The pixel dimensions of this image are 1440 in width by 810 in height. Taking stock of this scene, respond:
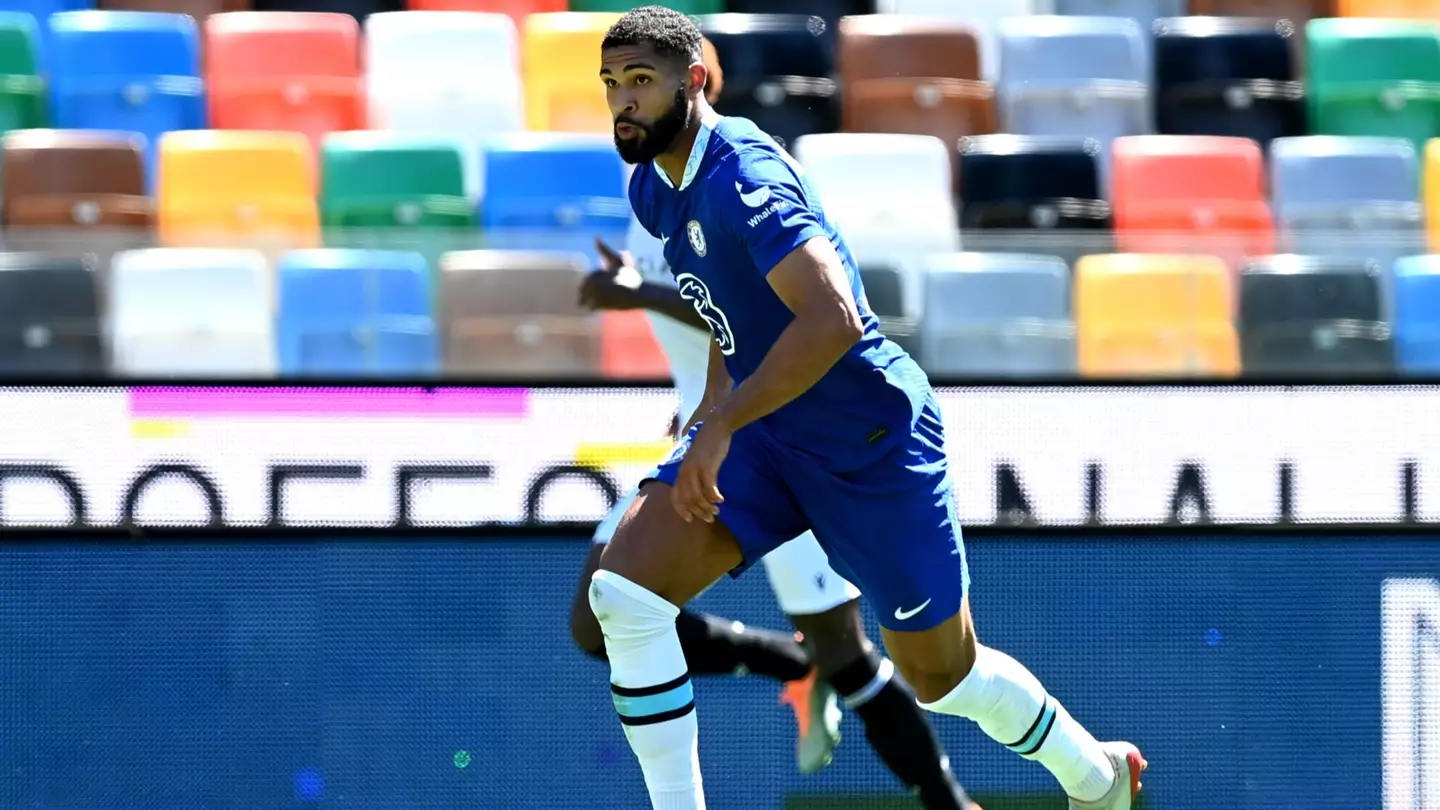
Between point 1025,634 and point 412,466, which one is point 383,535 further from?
point 1025,634

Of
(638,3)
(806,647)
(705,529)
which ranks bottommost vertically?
(806,647)

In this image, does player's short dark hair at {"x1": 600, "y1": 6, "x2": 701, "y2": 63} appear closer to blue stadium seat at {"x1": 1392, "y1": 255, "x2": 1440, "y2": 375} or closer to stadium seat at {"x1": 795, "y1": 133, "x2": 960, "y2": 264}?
blue stadium seat at {"x1": 1392, "y1": 255, "x2": 1440, "y2": 375}

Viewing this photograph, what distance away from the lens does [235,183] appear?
22.4 feet

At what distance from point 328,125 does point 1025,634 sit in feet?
14.2

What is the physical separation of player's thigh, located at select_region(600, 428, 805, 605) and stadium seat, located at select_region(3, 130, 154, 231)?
12.5ft

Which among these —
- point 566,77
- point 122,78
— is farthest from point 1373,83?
point 122,78

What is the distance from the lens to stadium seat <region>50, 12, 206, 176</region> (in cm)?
737

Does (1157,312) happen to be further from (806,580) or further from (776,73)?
(776,73)

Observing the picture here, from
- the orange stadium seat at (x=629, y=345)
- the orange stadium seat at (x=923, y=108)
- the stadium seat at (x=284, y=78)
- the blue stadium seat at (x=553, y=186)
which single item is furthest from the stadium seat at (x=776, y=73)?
the orange stadium seat at (x=629, y=345)

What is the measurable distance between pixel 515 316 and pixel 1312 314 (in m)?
2.27

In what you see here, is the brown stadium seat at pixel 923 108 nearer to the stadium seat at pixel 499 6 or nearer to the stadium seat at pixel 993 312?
the stadium seat at pixel 499 6

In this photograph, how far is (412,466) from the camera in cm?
421

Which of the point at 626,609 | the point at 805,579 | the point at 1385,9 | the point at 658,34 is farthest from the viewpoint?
the point at 1385,9

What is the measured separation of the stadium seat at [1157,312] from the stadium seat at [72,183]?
3.56m
